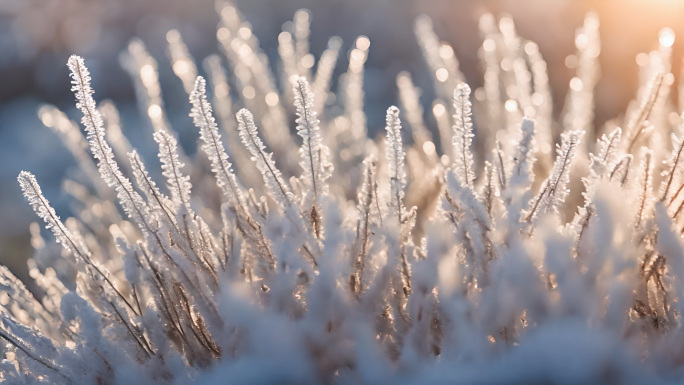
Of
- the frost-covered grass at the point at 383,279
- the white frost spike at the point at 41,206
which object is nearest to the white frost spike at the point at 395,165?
the frost-covered grass at the point at 383,279

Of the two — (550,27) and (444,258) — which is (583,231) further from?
(550,27)

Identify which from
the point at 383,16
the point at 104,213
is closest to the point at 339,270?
the point at 104,213

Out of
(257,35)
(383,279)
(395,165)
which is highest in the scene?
(257,35)

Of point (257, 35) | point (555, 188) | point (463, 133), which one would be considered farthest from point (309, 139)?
point (257, 35)

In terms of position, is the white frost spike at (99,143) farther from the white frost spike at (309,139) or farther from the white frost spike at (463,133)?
the white frost spike at (463,133)

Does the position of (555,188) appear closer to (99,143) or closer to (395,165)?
(395,165)
